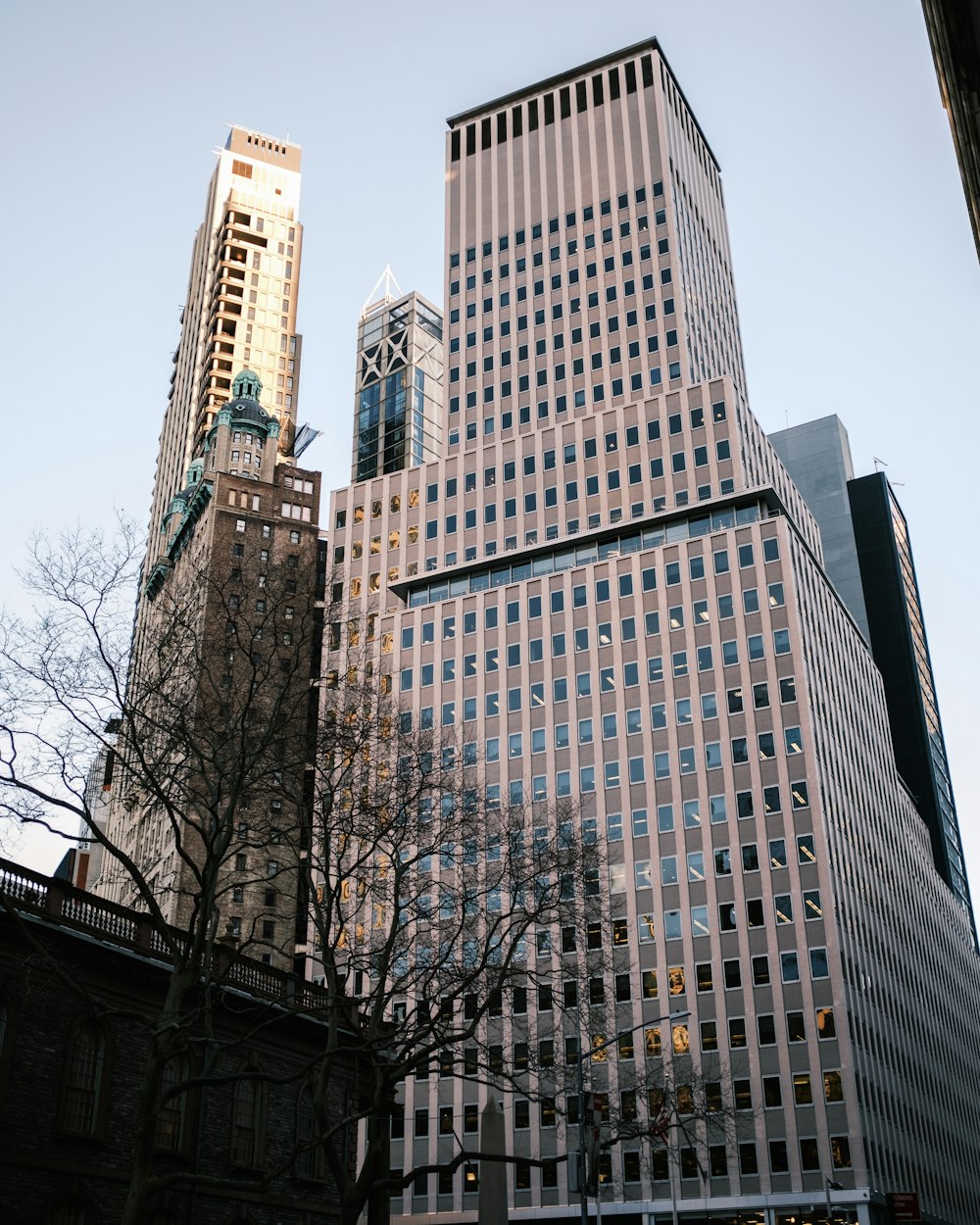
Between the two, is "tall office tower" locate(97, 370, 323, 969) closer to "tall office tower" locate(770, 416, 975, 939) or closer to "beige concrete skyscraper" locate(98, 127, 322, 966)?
"beige concrete skyscraper" locate(98, 127, 322, 966)

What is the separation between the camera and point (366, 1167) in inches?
1148

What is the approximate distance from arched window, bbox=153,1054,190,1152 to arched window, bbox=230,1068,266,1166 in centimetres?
217

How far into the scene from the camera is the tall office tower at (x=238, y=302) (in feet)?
548

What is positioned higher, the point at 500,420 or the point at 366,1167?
the point at 500,420

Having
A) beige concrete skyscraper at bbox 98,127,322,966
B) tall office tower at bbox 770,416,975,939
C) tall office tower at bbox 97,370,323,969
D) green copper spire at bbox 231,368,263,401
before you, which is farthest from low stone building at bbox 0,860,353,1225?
green copper spire at bbox 231,368,263,401

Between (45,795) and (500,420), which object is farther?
(500,420)

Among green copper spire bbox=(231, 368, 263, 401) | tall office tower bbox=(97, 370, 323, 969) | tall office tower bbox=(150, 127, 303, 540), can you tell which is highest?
tall office tower bbox=(150, 127, 303, 540)

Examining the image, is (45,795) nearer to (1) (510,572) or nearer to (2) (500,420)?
(1) (510,572)

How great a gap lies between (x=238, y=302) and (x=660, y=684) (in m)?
102

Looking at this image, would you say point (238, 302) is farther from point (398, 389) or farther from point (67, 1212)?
point (67, 1212)

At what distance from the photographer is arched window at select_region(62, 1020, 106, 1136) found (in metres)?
34.7

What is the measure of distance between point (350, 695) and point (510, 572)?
62475 mm

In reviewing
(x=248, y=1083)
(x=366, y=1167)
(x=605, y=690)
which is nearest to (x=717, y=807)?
(x=605, y=690)

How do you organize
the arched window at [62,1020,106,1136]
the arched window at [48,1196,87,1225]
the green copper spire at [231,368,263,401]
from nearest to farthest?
the arched window at [48,1196,87,1225]
the arched window at [62,1020,106,1136]
the green copper spire at [231,368,263,401]
